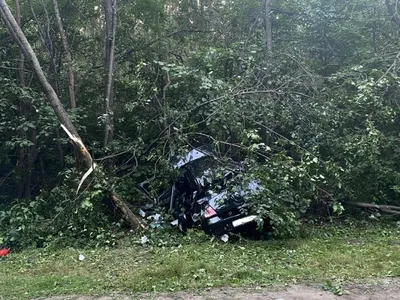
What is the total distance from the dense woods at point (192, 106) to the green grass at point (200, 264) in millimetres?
730

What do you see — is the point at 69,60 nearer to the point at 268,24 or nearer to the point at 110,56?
the point at 110,56

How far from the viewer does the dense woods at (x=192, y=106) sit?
8.15 m

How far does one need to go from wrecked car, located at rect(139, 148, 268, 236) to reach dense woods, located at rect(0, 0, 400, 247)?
0.29m

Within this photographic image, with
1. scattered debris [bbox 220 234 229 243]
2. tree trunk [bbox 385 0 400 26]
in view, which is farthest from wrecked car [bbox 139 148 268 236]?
tree trunk [bbox 385 0 400 26]

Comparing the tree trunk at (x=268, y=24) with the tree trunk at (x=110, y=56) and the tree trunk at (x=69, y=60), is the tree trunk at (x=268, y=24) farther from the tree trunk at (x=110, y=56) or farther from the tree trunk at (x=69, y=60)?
the tree trunk at (x=69, y=60)

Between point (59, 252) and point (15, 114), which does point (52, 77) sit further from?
point (59, 252)

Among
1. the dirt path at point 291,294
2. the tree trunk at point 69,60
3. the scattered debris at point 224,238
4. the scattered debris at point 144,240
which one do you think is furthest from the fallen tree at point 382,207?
the tree trunk at point 69,60

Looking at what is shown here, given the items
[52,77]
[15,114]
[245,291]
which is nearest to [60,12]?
[52,77]

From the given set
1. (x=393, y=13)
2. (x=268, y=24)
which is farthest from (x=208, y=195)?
(x=393, y=13)

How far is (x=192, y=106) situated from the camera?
29.2 feet

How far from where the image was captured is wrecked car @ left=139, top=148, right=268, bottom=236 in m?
7.33

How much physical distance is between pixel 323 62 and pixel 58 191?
760 cm

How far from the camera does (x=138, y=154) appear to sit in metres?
9.12

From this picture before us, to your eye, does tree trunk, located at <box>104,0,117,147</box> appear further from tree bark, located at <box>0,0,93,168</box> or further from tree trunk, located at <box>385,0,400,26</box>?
tree trunk, located at <box>385,0,400,26</box>
